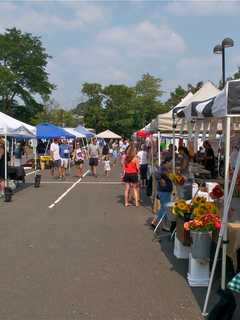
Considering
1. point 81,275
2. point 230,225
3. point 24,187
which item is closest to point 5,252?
point 81,275

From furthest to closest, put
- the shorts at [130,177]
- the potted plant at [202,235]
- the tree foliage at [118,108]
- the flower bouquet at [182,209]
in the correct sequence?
the tree foliage at [118,108], the shorts at [130,177], the flower bouquet at [182,209], the potted plant at [202,235]

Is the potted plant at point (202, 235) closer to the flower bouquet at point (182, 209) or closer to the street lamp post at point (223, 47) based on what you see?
the flower bouquet at point (182, 209)

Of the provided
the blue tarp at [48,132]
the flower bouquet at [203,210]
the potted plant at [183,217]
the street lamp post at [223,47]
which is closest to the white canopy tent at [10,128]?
the street lamp post at [223,47]

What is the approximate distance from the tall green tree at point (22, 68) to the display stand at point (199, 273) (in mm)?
67994

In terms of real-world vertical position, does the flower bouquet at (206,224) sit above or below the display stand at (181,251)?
above

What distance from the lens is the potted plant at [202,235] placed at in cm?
670

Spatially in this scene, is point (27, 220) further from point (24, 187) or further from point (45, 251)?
point (24, 187)

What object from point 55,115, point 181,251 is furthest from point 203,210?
point 55,115

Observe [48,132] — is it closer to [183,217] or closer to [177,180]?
[177,180]

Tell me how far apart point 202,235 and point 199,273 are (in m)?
0.54

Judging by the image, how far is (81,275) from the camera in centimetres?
726

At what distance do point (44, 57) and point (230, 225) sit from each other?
72.2 m

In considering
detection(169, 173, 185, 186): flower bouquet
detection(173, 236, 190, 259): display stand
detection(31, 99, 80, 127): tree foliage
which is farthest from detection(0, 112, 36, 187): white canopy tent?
detection(31, 99, 80, 127): tree foliage

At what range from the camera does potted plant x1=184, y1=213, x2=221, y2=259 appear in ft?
22.0
